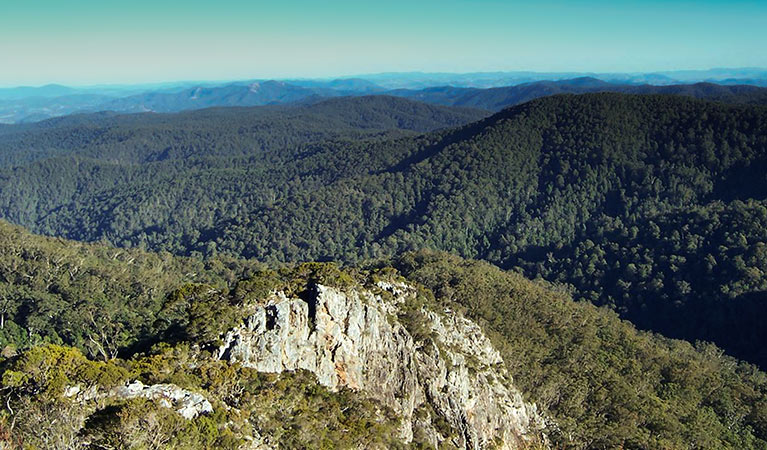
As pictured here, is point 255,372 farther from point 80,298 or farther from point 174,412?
point 80,298

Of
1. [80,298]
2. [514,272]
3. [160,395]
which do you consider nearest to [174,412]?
[160,395]

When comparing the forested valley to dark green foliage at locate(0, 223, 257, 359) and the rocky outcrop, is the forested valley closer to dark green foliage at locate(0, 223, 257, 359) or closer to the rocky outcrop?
dark green foliage at locate(0, 223, 257, 359)

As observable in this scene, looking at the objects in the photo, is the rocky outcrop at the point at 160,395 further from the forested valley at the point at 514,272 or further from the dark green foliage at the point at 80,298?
the dark green foliage at the point at 80,298

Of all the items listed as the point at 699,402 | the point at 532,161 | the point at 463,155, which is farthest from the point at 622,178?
the point at 699,402

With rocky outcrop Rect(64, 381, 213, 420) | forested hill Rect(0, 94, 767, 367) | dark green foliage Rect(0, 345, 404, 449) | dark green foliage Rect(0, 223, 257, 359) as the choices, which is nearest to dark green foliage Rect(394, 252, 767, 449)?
dark green foliage Rect(0, 345, 404, 449)

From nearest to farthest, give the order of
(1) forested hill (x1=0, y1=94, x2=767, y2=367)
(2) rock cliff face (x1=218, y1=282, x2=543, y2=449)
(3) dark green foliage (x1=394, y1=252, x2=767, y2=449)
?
1. (2) rock cliff face (x1=218, y1=282, x2=543, y2=449)
2. (3) dark green foliage (x1=394, y1=252, x2=767, y2=449)
3. (1) forested hill (x1=0, y1=94, x2=767, y2=367)

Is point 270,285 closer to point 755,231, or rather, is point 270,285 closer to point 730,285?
point 730,285
